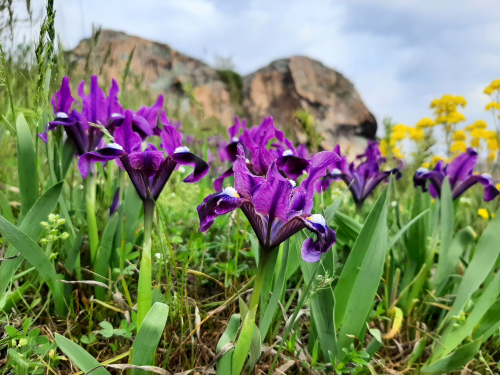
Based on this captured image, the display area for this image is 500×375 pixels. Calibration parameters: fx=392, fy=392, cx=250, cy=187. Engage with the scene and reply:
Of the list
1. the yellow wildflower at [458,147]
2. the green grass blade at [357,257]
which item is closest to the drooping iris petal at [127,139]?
the green grass blade at [357,257]

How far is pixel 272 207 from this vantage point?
43.2 inches

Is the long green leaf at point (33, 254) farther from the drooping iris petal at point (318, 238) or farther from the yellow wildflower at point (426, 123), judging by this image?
the yellow wildflower at point (426, 123)

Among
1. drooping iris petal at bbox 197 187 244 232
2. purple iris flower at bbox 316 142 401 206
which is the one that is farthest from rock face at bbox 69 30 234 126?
drooping iris petal at bbox 197 187 244 232

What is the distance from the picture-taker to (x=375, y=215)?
1541 mm

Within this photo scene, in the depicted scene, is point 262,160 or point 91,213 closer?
point 262,160

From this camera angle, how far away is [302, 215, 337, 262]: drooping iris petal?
3.44 feet

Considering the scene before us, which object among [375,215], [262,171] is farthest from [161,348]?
[375,215]

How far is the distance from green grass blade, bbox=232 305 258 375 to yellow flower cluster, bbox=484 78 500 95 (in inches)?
226

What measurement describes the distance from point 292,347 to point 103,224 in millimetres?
1145

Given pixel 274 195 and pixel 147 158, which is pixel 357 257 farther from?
pixel 147 158

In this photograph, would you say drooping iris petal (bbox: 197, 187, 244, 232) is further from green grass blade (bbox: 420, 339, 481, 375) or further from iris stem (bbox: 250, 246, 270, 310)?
green grass blade (bbox: 420, 339, 481, 375)

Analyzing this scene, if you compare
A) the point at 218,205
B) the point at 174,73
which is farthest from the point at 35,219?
the point at 174,73

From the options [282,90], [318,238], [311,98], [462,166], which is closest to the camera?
[318,238]

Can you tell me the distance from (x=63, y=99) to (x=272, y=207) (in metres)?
1.20
